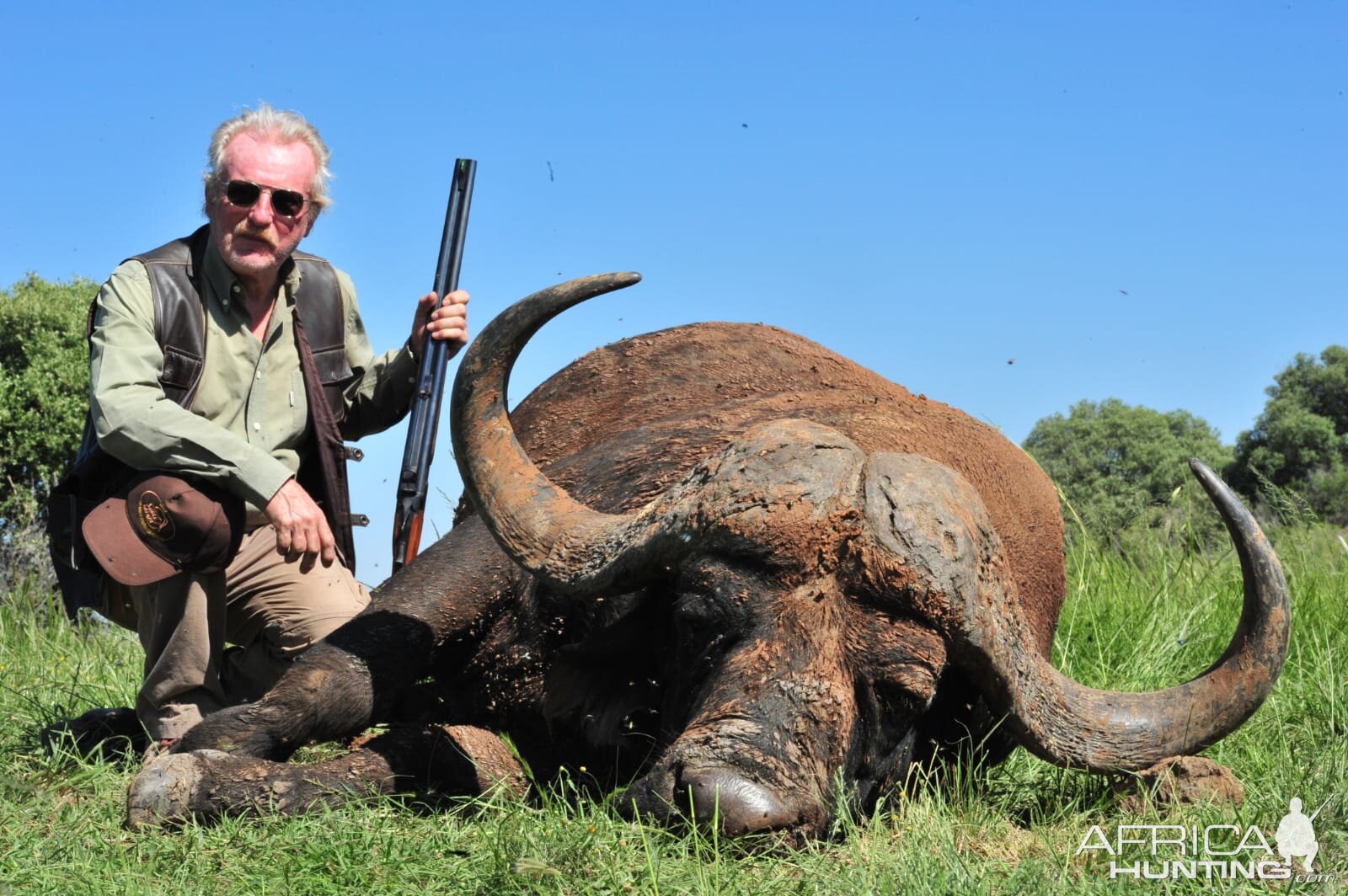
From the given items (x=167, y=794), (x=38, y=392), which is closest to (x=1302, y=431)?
(x=38, y=392)

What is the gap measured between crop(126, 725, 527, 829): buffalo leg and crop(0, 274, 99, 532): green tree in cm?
896

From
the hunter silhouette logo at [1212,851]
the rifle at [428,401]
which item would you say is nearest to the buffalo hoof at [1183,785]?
the hunter silhouette logo at [1212,851]

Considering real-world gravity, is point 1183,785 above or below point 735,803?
above

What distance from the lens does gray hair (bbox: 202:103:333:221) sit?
205 inches

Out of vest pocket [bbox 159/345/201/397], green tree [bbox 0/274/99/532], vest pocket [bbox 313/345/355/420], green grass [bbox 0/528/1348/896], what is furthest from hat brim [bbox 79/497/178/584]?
green tree [bbox 0/274/99/532]

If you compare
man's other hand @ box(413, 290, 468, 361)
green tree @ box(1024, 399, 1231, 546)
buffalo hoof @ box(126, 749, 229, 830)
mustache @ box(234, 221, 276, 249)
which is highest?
green tree @ box(1024, 399, 1231, 546)

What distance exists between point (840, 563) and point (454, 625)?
4.93 feet

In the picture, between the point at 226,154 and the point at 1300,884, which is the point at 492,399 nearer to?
the point at 226,154

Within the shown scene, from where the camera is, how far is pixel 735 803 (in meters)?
3.11

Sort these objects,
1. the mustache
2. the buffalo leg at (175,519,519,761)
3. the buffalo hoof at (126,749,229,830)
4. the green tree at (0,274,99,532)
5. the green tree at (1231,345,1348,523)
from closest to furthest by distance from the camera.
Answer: the buffalo hoof at (126,749,229,830) → the buffalo leg at (175,519,519,761) → the mustache → the green tree at (0,274,99,532) → the green tree at (1231,345,1348,523)

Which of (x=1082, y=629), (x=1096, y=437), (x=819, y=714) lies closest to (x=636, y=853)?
(x=819, y=714)

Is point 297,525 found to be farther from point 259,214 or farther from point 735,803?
point 735,803

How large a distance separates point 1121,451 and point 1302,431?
2.44 meters

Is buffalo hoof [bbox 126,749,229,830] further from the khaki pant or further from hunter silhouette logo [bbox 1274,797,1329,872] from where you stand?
hunter silhouette logo [bbox 1274,797,1329,872]
